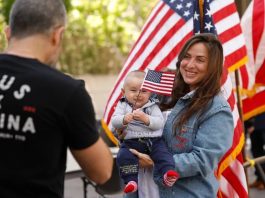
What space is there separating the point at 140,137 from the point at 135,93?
0.94 ft

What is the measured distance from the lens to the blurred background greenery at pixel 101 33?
70.1ft

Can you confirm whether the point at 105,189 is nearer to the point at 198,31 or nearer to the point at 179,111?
the point at 198,31

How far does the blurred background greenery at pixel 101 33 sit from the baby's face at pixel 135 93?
17.5m

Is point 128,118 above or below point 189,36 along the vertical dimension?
below

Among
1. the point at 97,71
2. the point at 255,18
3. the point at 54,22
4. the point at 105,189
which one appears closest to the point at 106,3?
the point at 97,71

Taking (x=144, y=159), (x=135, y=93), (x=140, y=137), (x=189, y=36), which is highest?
(x=189, y=36)

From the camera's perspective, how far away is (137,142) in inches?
144

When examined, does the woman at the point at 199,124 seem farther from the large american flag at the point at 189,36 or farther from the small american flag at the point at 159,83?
the large american flag at the point at 189,36

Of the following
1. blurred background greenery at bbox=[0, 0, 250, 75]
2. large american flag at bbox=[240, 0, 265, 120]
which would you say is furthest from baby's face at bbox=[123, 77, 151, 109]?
blurred background greenery at bbox=[0, 0, 250, 75]

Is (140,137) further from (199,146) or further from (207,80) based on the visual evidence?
(207,80)

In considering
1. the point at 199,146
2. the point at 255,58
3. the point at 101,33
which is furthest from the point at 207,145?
the point at 101,33

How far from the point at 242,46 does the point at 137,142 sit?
1493mm

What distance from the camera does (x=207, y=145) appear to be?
11.2ft

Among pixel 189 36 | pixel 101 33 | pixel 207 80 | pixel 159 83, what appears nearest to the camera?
pixel 207 80
